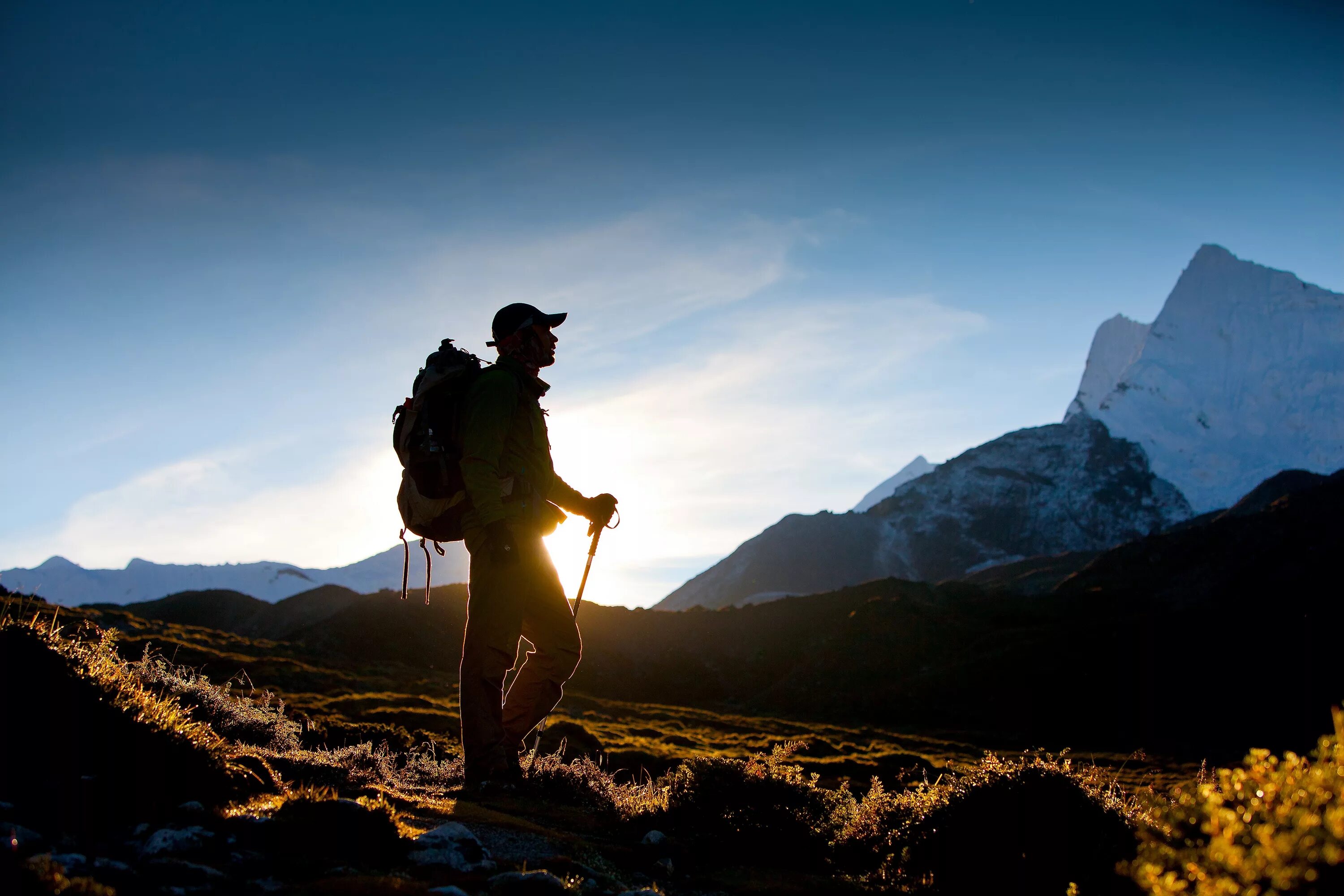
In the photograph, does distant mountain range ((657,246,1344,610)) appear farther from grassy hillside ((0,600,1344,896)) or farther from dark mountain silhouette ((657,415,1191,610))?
grassy hillside ((0,600,1344,896))

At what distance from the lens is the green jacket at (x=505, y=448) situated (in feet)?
16.5

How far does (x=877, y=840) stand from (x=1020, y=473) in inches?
6931

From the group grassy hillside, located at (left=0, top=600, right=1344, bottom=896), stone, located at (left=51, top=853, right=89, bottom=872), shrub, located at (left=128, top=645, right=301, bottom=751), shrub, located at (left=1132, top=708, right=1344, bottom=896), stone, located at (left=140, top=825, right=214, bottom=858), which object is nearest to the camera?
shrub, located at (left=1132, top=708, right=1344, bottom=896)

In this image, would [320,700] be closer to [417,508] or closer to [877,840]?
[417,508]

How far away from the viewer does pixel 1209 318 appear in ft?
645

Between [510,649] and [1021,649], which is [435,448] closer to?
[510,649]

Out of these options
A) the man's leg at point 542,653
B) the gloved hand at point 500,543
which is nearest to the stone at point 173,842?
the gloved hand at point 500,543

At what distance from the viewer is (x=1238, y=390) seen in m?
187

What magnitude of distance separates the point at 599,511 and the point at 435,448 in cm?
147

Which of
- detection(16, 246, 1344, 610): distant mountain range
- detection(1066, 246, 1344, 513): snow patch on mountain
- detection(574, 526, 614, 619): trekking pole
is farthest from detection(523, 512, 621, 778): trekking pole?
detection(1066, 246, 1344, 513): snow patch on mountain

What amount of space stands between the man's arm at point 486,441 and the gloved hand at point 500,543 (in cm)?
5

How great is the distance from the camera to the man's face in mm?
5770

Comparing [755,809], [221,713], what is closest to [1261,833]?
[755,809]

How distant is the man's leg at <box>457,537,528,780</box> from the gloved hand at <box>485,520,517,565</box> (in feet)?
0.30
